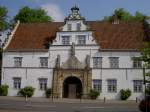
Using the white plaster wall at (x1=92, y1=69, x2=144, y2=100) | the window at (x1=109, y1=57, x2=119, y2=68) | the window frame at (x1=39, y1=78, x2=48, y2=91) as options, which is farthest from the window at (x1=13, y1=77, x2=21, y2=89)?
the window at (x1=109, y1=57, x2=119, y2=68)

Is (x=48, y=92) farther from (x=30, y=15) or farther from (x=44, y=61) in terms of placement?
(x=30, y=15)

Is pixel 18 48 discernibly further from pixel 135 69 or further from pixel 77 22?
pixel 135 69

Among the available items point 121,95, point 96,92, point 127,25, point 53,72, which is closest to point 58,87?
point 53,72

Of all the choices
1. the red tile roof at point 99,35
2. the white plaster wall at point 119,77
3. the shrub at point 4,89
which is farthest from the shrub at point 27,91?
the white plaster wall at point 119,77

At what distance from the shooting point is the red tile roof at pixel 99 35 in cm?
4978

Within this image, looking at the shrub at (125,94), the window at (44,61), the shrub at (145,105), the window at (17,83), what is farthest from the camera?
the window at (17,83)

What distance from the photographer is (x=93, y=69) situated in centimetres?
4900

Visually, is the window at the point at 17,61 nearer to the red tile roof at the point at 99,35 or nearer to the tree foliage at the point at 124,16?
the red tile roof at the point at 99,35

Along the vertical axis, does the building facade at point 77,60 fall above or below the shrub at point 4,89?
above

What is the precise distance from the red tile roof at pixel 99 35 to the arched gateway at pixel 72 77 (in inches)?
156

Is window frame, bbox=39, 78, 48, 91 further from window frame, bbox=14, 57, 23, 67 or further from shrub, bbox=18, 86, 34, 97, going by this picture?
window frame, bbox=14, 57, 23, 67

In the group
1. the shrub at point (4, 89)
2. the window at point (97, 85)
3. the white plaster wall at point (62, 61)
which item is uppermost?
the white plaster wall at point (62, 61)

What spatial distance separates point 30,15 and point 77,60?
20.7 meters

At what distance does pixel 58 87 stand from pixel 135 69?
425 inches
